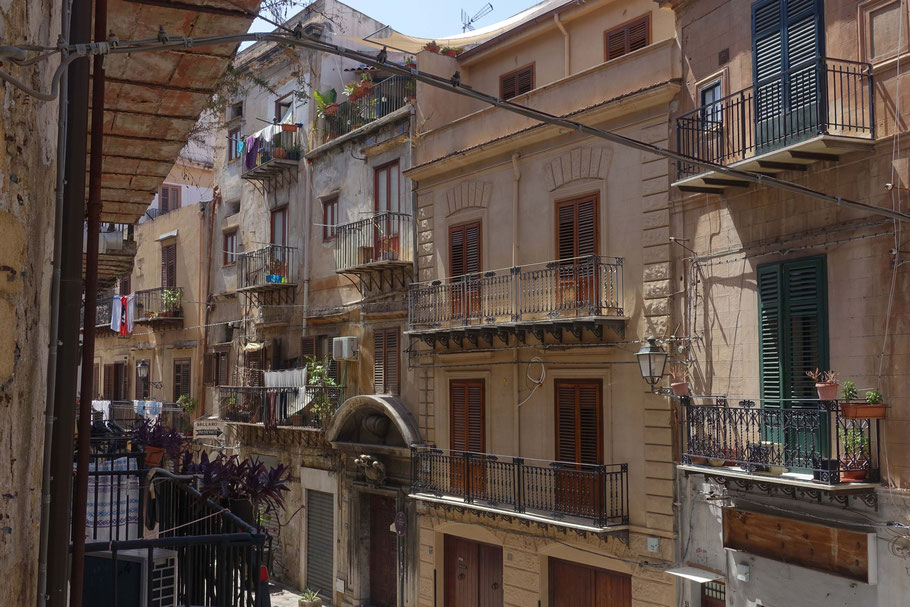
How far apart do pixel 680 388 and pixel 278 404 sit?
13.5 meters

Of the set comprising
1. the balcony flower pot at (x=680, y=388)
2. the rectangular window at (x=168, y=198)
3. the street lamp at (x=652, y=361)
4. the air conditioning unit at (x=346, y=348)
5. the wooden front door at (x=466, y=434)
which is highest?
the rectangular window at (x=168, y=198)

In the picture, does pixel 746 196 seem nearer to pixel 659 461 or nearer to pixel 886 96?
pixel 886 96

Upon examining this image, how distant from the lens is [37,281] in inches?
148

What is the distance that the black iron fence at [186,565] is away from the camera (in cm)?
546

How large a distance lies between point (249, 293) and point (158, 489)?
2063 cm

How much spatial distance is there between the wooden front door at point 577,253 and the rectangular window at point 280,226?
39.1 feet

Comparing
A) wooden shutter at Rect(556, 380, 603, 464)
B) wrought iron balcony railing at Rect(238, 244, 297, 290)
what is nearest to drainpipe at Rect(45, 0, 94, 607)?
wooden shutter at Rect(556, 380, 603, 464)

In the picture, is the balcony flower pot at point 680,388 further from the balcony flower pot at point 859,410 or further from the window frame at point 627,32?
the window frame at point 627,32

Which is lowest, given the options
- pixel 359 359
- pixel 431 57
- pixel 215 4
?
pixel 359 359

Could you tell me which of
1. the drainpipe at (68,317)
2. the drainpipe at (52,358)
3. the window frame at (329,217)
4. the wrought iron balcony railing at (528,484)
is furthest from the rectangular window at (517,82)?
the drainpipe at (52,358)

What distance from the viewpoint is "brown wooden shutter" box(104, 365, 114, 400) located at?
3878 centimetres

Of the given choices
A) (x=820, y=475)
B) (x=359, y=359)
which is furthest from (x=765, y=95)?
(x=359, y=359)

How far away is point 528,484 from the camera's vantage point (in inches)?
690

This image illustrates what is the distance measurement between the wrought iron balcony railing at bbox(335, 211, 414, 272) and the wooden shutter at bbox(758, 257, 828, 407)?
32.3ft
